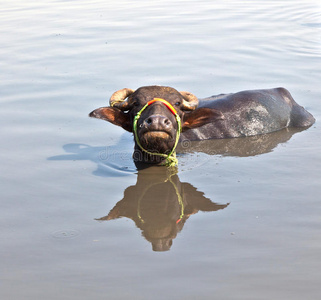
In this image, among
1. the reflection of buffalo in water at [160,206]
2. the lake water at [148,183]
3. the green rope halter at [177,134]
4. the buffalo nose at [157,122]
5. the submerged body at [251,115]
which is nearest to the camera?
the lake water at [148,183]

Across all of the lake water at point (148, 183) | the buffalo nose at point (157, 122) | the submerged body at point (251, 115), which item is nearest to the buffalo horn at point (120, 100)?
the lake water at point (148, 183)

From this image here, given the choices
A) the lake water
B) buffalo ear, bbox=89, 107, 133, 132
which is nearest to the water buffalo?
buffalo ear, bbox=89, 107, 133, 132

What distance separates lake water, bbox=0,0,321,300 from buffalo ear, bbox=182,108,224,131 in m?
0.38

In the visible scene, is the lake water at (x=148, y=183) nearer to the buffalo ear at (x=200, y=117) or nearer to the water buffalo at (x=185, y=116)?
the water buffalo at (x=185, y=116)

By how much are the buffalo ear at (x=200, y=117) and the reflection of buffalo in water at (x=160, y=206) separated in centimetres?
77

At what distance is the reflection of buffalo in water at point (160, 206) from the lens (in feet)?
15.2

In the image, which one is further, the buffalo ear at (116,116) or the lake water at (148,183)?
the buffalo ear at (116,116)

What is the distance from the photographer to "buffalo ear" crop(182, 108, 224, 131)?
6.49m

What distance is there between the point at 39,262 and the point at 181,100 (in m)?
2.90

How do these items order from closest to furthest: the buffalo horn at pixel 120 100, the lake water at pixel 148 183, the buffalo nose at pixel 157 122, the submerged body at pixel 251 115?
1. the lake water at pixel 148 183
2. the buffalo nose at pixel 157 122
3. the buffalo horn at pixel 120 100
4. the submerged body at pixel 251 115

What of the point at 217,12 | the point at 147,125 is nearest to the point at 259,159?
the point at 147,125

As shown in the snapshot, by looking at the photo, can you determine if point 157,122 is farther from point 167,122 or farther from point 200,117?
point 200,117

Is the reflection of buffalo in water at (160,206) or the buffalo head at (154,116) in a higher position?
the buffalo head at (154,116)

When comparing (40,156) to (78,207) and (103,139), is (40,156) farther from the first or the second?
(78,207)
